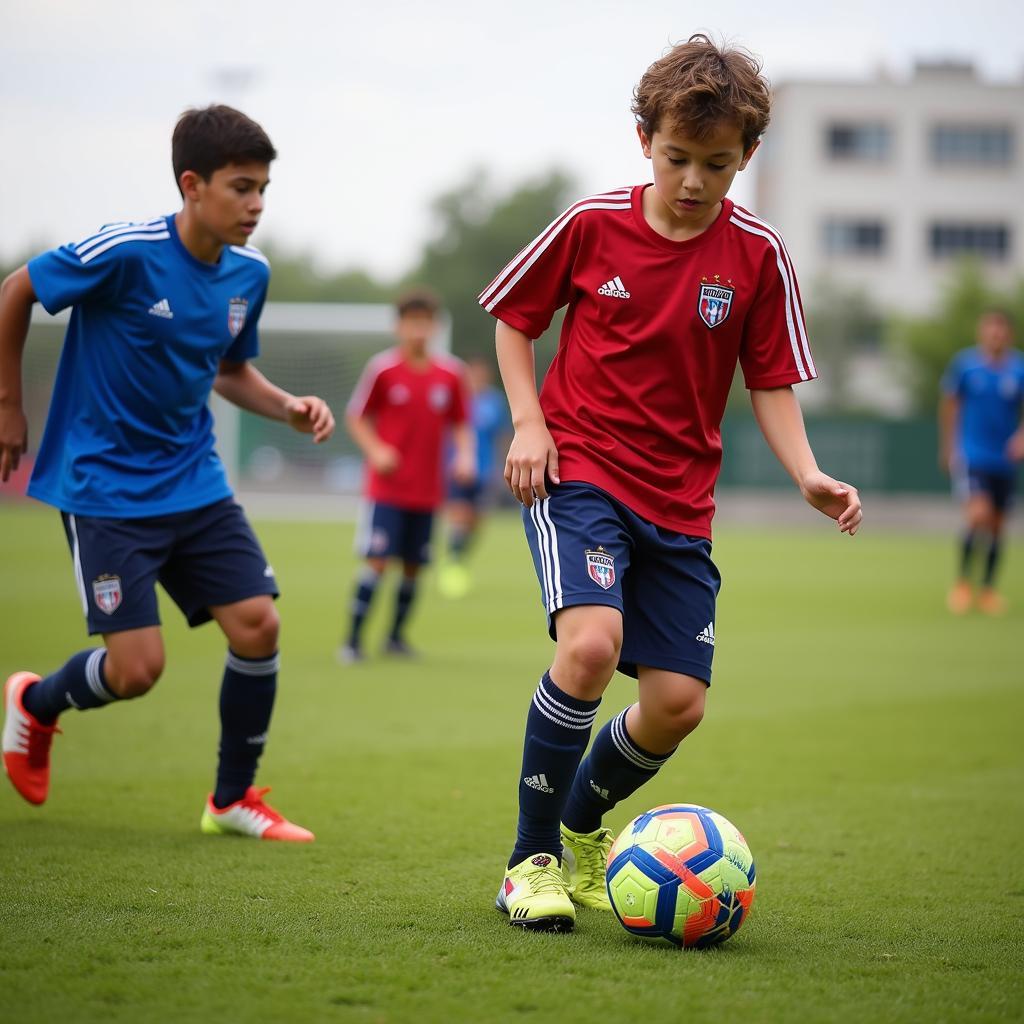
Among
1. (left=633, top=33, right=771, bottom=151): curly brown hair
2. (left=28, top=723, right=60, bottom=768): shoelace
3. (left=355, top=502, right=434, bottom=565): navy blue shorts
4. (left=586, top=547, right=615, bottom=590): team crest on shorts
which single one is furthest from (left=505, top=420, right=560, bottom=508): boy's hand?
(left=355, top=502, right=434, bottom=565): navy blue shorts

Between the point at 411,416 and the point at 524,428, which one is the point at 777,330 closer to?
the point at 524,428

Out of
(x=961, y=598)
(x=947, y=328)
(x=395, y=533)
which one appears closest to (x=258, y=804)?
(x=395, y=533)

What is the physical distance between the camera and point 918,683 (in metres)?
8.84

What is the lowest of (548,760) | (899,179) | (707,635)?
(548,760)

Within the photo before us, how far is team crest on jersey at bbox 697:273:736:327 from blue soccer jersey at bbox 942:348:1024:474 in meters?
10.3

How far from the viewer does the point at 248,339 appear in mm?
4988

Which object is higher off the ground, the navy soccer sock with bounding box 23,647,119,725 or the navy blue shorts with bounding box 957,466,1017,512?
the navy blue shorts with bounding box 957,466,1017,512

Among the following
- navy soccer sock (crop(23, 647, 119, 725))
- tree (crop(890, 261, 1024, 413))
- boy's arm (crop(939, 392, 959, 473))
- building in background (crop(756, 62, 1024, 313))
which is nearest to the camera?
navy soccer sock (crop(23, 647, 119, 725))

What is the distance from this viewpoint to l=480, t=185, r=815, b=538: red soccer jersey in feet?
12.4

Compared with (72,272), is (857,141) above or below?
above

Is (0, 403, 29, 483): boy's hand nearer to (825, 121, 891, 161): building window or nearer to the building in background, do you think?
the building in background

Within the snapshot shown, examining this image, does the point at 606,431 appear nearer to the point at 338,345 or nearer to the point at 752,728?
the point at 752,728

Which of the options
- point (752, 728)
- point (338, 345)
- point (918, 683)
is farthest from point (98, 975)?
point (338, 345)

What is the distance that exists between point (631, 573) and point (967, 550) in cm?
1053
